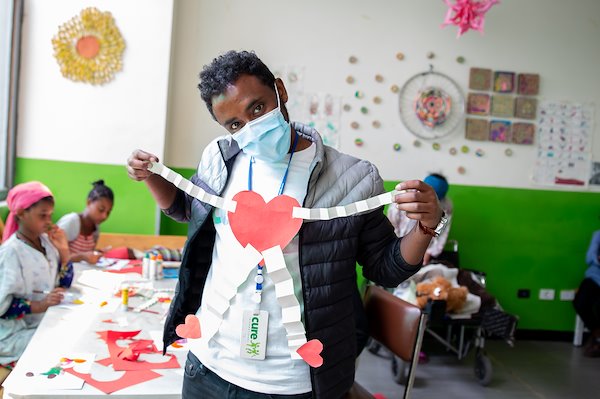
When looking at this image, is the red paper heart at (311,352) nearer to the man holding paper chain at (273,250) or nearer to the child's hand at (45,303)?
the man holding paper chain at (273,250)

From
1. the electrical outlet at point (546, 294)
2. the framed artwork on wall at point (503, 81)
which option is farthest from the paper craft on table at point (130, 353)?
the electrical outlet at point (546, 294)

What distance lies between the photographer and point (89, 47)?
4125mm

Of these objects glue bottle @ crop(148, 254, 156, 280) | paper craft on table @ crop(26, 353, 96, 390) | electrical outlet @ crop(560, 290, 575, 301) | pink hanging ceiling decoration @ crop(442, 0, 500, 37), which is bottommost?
electrical outlet @ crop(560, 290, 575, 301)

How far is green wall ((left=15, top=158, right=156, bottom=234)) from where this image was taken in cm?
416

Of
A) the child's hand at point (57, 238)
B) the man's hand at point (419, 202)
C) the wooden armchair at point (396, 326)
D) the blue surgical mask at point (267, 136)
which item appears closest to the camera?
the man's hand at point (419, 202)

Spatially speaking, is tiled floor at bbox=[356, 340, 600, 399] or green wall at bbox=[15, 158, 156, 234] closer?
tiled floor at bbox=[356, 340, 600, 399]

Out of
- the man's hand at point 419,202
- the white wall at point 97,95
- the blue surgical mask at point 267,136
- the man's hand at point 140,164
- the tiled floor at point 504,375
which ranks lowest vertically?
the tiled floor at point 504,375

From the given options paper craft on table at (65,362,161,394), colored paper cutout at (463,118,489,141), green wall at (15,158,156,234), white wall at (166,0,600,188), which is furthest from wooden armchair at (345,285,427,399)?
colored paper cutout at (463,118,489,141)

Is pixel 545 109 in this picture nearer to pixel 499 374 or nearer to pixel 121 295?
pixel 499 374

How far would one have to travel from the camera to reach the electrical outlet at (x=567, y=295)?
500 centimetres

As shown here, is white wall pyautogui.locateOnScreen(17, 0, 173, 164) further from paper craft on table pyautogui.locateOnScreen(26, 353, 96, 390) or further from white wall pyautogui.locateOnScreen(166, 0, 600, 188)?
paper craft on table pyautogui.locateOnScreen(26, 353, 96, 390)

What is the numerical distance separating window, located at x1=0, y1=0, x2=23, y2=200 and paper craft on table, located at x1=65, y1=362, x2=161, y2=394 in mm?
2789

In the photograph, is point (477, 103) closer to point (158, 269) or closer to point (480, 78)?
point (480, 78)

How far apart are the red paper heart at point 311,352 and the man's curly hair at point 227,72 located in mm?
579
